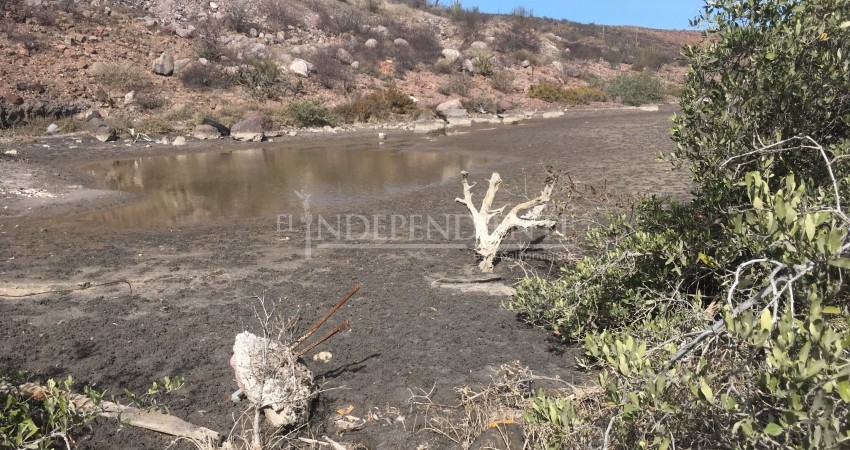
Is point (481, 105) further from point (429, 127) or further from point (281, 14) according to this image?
point (281, 14)

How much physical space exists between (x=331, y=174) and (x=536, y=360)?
9782 millimetres

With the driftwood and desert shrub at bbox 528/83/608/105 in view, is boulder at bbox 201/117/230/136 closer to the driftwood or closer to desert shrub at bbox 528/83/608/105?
desert shrub at bbox 528/83/608/105

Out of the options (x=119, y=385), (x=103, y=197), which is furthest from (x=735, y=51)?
(x=103, y=197)

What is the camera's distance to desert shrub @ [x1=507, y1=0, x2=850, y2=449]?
162cm

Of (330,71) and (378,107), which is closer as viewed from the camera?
(378,107)

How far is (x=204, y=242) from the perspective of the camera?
7660 mm

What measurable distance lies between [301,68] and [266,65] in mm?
1666

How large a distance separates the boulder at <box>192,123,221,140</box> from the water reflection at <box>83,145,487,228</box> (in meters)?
2.07

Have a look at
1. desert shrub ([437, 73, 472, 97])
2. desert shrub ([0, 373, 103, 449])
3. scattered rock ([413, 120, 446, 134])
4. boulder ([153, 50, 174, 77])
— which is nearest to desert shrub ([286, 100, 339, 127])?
scattered rock ([413, 120, 446, 134])

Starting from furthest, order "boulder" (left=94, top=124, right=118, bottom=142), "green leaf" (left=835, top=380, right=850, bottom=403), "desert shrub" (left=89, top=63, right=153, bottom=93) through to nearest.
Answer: "desert shrub" (left=89, top=63, right=153, bottom=93), "boulder" (left=94, top=124, right=118, bottom=142), "green leaf" (left=835, top=380, right=850, bottom=403)

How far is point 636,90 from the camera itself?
31125 millimetres

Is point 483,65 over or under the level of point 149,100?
over

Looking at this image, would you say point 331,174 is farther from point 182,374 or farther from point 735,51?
point 735,51

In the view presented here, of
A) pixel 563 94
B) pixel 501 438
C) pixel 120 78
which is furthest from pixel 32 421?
pixel 563 94
